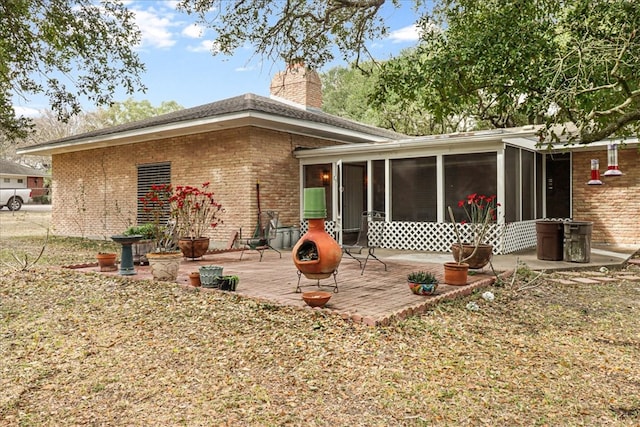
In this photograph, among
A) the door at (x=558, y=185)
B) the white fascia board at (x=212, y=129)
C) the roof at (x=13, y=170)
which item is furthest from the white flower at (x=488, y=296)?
the roof at (x=13, y=170)

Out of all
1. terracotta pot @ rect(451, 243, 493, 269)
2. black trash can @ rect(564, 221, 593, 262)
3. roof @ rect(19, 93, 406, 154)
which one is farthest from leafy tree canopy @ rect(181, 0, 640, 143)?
black trash can @ rect(564, 221, 593, 262)

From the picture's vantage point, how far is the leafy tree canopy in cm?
554

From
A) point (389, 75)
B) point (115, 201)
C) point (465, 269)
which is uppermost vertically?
point (389, 75)

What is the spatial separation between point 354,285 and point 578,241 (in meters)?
4.94

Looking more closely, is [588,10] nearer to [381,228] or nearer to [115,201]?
[381,228]

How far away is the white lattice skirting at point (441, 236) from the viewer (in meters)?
9.80

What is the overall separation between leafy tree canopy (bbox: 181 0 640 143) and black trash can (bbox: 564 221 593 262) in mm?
2042

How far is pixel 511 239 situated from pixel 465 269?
4.51 meters

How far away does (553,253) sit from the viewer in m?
8.84

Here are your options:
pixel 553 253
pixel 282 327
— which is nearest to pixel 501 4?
pixel 553 253

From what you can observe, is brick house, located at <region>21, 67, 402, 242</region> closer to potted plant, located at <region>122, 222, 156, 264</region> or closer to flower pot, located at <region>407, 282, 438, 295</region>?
potted plant, located at <region>122, 222, 156, 264</region>

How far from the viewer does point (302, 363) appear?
360cm

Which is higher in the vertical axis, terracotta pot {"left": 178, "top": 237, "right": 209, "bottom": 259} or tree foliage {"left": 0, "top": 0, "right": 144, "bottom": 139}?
tree foliage {"left": 0, "top": 0, "right": 144, "bottom": 139}

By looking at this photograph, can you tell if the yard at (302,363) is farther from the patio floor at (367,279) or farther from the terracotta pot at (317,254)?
the terracotta pot at (317,254)
